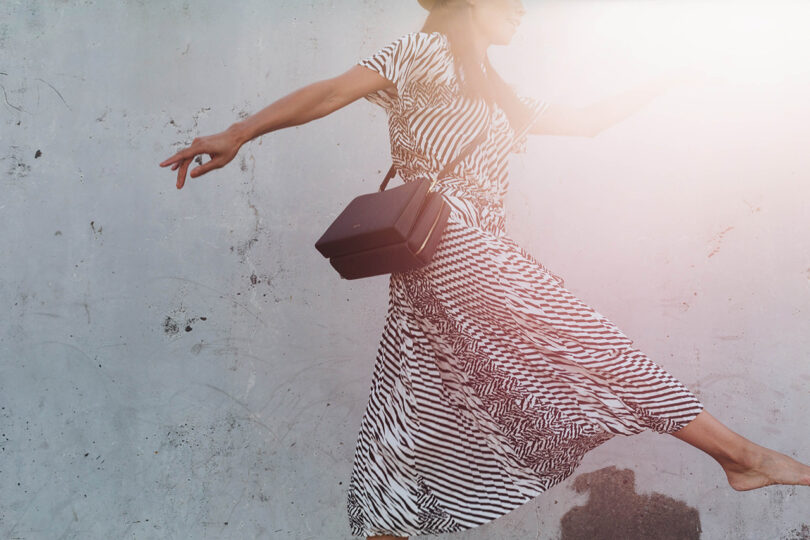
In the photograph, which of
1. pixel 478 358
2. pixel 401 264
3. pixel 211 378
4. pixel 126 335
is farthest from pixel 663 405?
pixel 126 335

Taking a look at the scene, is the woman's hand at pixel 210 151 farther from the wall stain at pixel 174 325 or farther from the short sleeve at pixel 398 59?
the wall stain at pixel 174 325

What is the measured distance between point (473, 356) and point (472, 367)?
34 mm

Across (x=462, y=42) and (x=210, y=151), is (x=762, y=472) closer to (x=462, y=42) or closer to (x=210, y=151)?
(x=462, y=42)

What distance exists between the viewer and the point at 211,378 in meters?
2.14

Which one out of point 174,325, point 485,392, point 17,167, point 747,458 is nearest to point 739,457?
point 747,458

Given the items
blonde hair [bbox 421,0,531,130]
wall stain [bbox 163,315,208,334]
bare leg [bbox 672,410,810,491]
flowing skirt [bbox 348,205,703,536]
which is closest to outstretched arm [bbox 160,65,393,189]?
blonde hair [bbox 421,0,531,130]

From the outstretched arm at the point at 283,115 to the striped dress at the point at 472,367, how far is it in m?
0.05

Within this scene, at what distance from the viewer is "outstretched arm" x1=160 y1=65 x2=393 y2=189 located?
128 cm

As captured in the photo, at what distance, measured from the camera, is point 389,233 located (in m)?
1.25

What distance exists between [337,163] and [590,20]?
1.10m

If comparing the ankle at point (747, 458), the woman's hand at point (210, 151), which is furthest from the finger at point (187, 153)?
the ankle at point (747, 458)

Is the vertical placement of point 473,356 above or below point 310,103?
below

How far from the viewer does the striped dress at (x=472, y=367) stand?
1.41 meters

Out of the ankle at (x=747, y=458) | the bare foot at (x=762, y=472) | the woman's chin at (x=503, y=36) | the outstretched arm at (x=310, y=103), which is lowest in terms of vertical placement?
the bare foot at (x=762, y=472)
